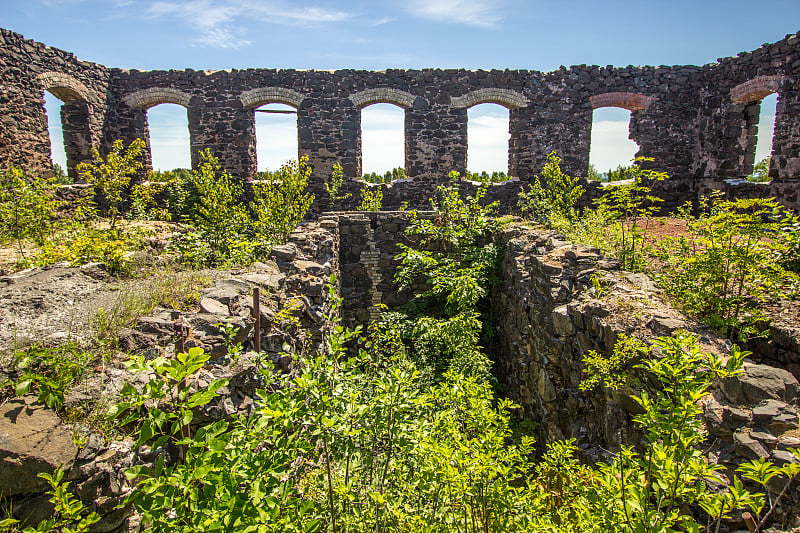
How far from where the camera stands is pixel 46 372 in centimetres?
231

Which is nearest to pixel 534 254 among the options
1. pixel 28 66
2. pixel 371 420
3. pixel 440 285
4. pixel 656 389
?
pixel 440 285

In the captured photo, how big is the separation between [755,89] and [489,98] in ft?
20.6

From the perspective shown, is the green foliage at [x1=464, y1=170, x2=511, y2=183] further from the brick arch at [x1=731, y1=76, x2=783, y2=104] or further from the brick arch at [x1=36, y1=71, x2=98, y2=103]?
the brick arch at [x1=36, y1=71, x2=98, y2=103]

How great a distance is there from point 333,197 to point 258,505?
1011 cm

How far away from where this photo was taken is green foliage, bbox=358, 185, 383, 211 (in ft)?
36.1

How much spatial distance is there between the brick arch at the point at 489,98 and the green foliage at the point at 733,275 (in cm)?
885

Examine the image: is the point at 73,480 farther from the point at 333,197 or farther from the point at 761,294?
the point at 333,197

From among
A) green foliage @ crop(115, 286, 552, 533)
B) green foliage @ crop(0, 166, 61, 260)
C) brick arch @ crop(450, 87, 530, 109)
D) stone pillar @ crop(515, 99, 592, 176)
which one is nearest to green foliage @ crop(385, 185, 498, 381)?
green foliage @ crop(115, 286, 552, 533)

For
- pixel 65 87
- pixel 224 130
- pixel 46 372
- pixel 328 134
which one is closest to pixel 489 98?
pixel 328 134

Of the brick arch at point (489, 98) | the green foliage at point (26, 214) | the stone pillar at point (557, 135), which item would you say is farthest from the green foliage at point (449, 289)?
the green foliage at point (26, 214)

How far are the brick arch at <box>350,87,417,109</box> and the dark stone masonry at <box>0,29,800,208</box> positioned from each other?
0.09ft

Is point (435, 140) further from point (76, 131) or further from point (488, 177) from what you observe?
point (76, 131)

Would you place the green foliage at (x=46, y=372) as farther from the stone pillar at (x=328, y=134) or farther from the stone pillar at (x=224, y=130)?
the stone pillar at (x=224, y=130)

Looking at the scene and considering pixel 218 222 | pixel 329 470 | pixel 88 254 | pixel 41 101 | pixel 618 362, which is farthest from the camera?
pixel 41 101
